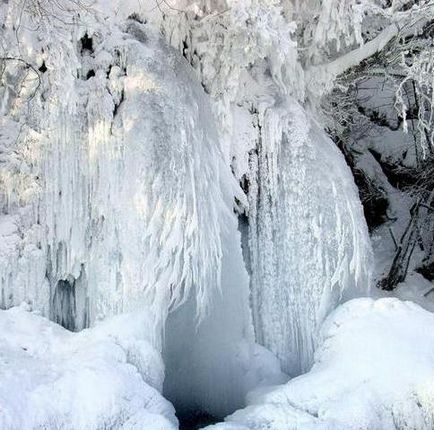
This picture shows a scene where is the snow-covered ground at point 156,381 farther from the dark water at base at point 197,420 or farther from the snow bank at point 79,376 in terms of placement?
the dark water at base at point 197,420

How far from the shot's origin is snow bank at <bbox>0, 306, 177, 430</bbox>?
141 inches

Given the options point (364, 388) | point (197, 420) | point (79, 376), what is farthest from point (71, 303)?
point (364, 388)

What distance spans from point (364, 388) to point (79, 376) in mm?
1736

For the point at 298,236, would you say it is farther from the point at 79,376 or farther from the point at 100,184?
the point at 79,376

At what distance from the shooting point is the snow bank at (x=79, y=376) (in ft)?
11.8

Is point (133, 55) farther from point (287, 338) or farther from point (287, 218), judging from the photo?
point (287, 338)

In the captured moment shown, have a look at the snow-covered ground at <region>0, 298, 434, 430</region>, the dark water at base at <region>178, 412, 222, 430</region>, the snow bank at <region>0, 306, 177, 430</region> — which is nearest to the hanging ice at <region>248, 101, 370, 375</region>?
the snow-covered ground at <region>0, 298, 434, 430</region>

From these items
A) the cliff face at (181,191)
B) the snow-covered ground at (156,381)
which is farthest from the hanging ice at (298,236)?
the snow-covered ground at (156,381)

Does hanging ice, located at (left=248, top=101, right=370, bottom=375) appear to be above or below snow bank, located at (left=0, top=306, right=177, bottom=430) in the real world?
above

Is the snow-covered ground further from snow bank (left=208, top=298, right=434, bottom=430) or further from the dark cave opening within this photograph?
the dark cave opening

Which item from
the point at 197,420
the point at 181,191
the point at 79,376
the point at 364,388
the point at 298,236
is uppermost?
the point at 181,191

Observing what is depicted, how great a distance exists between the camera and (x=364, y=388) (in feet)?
14.1

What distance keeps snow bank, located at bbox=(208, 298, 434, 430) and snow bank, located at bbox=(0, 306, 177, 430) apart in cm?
48

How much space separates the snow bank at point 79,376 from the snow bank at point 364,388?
48cm
